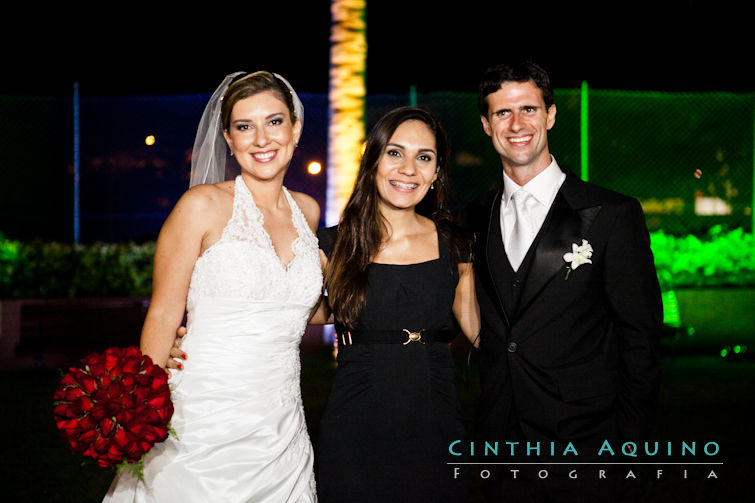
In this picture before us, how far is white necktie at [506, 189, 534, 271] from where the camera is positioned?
3088mm

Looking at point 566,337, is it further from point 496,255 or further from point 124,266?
point 124,266

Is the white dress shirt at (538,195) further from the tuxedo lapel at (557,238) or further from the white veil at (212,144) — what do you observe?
the white veil at (212,144)

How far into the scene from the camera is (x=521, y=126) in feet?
10.3

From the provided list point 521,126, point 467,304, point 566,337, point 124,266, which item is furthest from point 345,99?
point 566,337

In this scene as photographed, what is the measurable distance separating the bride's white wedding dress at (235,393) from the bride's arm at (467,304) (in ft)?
2.50

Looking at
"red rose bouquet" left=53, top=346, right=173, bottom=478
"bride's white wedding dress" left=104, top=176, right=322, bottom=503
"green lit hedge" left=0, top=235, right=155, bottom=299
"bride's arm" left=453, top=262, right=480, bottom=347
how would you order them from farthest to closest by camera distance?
"green lit hedge" left=0, top=235, right=155, bottom=299 < "bride's arm" left=453, top=262, right=480, bottom=347 < "bride's white wedding dress" left=104, top=176, right=322, bottom=503 < "red rose bouquet" left=53, top=346, right=173, bottom=478

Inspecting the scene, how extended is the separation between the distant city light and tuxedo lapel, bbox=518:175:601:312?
300 inches

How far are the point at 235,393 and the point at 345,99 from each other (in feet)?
18.3

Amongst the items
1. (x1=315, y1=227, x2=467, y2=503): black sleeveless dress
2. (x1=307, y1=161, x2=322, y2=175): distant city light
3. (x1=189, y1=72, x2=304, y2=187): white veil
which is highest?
(x1=307, y1=161, x2=322, y2=175): distant city light

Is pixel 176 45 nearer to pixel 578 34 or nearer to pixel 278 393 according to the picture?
pixel 578 34

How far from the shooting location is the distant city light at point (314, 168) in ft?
34.3

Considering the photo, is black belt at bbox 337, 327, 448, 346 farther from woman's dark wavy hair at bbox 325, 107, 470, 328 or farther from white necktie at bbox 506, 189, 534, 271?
white necktie at bbox 506, 189, 534, 271

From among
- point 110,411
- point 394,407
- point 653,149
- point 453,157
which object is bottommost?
point 394,407

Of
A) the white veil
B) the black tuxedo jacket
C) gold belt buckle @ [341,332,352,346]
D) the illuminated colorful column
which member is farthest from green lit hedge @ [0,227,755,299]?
the black tuxedo jacket
